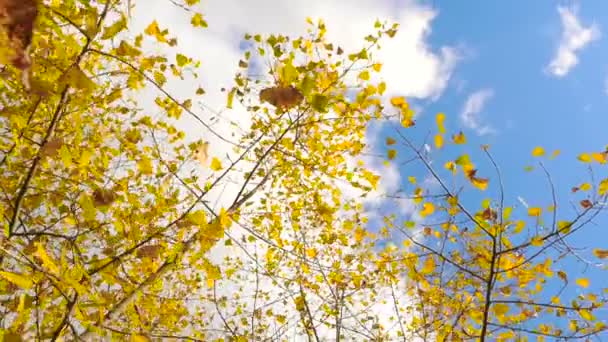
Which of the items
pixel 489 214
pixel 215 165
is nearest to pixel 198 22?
pixel 215 165

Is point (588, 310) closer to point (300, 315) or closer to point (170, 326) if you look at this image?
point (300, 315)

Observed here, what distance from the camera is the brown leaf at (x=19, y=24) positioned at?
69 centimetres

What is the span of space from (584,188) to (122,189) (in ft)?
8.64

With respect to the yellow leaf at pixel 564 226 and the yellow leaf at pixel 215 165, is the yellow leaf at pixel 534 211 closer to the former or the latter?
the yellow leaf at pixel 564 226

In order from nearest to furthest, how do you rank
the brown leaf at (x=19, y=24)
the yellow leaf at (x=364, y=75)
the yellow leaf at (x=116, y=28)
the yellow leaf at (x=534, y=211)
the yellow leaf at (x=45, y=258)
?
1. the brown leaf at (x=19, y=24)
2. the yellow leaf at (x=45, y=258)
3. the yellow leaf at (x=116, y=28)
4. the yellow leaf at (x=534, y=211)
5. the yellow leaf at (x=364, y=75)

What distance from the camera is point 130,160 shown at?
3385 mm

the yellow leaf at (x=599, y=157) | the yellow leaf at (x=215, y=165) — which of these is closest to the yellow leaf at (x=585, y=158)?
the yellow leaf at (x=599, y=157)

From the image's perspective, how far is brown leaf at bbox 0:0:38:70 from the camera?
69 cm

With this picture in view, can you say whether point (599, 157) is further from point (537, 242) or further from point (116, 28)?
point (116, 28)

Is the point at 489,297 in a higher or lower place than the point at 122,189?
lower

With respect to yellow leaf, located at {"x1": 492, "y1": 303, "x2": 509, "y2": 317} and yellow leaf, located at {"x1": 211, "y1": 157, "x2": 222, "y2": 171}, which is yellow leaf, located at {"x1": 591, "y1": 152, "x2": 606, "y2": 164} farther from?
yellow leaf, located at {"x1": 211, "y1": 157, "x2": 222, "y2": 171}

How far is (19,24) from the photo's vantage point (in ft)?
2.31

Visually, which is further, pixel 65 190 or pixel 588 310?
pixel 65 190

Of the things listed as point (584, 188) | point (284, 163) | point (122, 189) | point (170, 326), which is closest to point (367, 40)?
point (284, 163)
